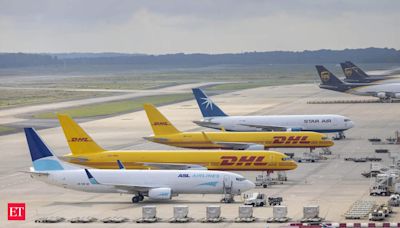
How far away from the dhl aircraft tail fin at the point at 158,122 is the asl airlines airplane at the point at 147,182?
96.2 feet

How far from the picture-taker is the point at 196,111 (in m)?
180

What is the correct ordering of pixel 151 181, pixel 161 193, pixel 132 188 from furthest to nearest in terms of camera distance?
pixel 151 181 < pixel 132 188 < pixel 161 193

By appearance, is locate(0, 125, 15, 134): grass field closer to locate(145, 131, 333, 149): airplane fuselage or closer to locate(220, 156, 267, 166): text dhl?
locate(145, 131, 333, 149): airplane fuselage

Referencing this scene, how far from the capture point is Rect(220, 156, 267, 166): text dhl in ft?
291

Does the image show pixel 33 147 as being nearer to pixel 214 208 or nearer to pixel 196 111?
pixel 214 208

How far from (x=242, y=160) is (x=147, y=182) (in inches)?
481

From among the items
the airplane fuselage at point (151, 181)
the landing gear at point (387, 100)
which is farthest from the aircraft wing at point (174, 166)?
the landing gear at point (387, 100)

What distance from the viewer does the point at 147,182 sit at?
7956 centimetres

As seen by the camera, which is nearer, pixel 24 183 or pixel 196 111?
pixel 24 183

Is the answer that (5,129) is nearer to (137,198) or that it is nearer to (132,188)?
(137,198)

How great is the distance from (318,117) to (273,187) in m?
43.1

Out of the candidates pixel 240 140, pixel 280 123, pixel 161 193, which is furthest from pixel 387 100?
pixel 161 193

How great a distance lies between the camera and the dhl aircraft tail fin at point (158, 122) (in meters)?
109

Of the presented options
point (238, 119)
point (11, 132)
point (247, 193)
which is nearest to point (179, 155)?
point (247, 193)
